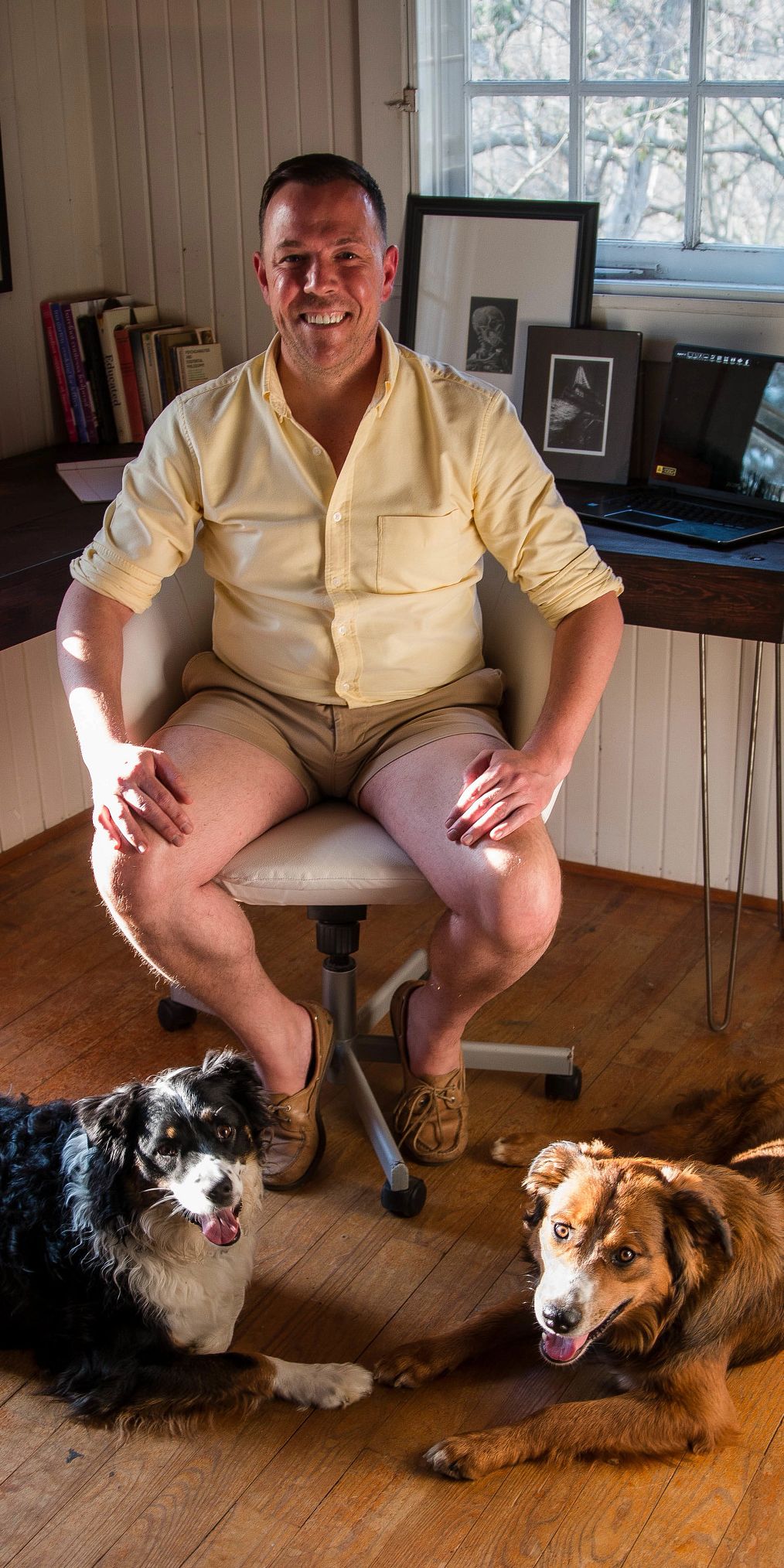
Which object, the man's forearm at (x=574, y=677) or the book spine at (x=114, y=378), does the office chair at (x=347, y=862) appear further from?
the book spine at (x=114, y=378)

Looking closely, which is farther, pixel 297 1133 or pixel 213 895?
pixel 297 1133

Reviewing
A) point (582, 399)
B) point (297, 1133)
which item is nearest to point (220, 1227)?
point (297, 1133)

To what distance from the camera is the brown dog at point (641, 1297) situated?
1.60 metres

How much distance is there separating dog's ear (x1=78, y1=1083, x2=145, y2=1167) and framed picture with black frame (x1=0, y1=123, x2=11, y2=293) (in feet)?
6.16

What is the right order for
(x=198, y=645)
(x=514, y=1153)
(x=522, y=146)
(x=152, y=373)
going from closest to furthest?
(x=514, y=1153) < (x=198, y=645) < (x=522, y=146) < (x=152, y=373)

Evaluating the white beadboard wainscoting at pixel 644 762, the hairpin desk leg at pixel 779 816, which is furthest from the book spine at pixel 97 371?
the hairpin desk leg at pixel 779 816

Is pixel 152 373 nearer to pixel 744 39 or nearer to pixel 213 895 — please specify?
pixel 744 39

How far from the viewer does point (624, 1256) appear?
5.24 feet

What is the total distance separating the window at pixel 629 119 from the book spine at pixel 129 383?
70 cm

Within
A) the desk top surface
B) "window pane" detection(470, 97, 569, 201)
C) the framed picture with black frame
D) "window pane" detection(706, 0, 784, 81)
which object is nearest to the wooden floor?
the desk top surface

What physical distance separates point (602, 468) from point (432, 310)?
47cm

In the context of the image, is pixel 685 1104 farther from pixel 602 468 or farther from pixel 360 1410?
pixel 602 468

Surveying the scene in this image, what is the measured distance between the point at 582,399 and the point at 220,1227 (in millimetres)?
1709

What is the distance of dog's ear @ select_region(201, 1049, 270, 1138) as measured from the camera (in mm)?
1693
